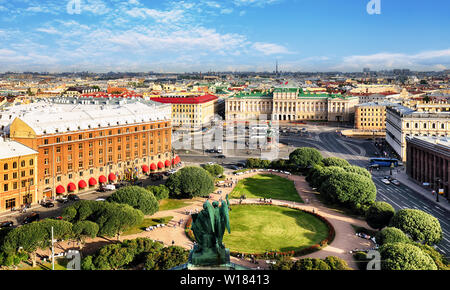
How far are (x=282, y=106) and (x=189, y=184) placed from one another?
13601 centimetres

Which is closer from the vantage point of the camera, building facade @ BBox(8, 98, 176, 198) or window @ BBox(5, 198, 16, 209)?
window @ BBox(5, 198, 16, 209)

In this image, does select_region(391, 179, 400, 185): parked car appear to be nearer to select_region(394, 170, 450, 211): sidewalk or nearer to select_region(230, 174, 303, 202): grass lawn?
select_region(394, 170, 450, 211): sidewalk

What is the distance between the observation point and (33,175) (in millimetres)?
64812

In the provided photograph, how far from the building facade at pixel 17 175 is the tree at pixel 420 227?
53.2m

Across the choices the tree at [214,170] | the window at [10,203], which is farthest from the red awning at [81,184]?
the tree at [214,170]

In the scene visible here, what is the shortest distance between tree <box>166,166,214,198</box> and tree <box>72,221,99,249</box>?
20597 millimetres

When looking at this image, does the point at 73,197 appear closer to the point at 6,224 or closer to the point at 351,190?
the point at 6,224

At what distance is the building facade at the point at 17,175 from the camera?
60.4m

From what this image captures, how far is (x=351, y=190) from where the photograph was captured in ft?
199

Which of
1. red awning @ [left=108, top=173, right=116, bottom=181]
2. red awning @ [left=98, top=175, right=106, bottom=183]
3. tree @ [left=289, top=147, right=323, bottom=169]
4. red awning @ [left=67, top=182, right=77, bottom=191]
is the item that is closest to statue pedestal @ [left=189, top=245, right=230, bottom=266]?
red awning @ [left=67, top=182, right=77, bottom=191]

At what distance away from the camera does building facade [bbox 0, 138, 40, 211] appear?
60.4 meters

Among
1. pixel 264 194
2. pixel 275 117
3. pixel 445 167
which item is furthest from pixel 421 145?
pixel 275 117

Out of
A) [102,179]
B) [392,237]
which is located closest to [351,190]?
[392,237]

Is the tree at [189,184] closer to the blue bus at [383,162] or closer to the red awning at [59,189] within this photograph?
the red awning at [59,189]
